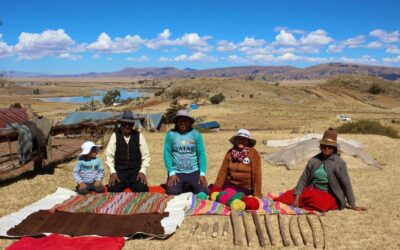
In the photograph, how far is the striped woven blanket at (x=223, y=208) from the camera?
687 cm

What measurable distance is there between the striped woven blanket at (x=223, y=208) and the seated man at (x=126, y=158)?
1206mm

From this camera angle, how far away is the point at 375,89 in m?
78.2

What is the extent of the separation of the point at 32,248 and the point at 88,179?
2777mm

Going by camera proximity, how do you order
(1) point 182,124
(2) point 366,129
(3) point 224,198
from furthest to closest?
(2) point 366,129, (1) point 182,124, (3) point 224,198

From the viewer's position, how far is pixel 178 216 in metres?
6.46

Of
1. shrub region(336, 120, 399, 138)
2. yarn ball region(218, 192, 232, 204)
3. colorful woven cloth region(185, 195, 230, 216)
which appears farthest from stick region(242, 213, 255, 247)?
shrub region(336, 120, 399, 138)

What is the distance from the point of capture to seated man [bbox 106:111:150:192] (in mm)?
7812

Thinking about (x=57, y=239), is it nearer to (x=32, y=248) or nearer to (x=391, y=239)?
(x=32, y=248)

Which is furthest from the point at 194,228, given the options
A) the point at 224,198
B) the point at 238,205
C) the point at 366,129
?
the point at 366,129

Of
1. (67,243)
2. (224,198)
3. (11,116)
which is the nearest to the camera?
(67,243)

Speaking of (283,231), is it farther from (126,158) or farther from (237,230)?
(126,158)

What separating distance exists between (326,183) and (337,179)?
0.21 m

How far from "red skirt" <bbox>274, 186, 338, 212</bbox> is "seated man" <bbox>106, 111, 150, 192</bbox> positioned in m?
2.72

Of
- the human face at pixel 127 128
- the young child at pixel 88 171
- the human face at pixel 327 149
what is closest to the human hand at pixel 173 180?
the human face at pixel 127 128
